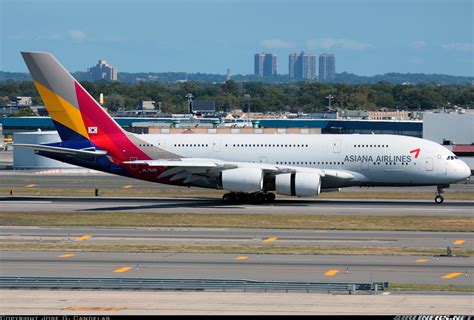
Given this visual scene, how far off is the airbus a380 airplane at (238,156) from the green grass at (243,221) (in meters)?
6.00

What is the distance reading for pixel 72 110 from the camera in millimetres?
65000

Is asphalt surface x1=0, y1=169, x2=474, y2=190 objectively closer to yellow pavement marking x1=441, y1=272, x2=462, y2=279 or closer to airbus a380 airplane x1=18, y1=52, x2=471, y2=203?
airbus a380 airplane x1=18, y1=52, x2=471, y2=203

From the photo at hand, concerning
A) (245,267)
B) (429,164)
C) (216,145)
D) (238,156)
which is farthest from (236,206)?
(245,267)

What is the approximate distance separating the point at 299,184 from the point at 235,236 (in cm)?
1424

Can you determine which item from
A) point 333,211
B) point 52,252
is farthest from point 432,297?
point 333,211

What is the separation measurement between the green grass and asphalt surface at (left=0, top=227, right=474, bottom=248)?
172cm

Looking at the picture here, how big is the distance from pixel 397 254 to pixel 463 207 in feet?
69.8

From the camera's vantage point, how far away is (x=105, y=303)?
31266 millimetres

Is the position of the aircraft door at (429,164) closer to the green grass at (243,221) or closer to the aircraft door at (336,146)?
the aircraft door at (336,146)

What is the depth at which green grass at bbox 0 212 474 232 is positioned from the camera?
5278 cm

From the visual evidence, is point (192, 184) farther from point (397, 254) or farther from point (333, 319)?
Result: point (333, 319)

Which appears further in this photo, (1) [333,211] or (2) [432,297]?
(1) [333,211]

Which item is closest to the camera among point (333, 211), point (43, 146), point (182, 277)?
point (182, 277)

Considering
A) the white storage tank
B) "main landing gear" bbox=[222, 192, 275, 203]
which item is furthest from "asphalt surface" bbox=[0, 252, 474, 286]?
the white storage tank
